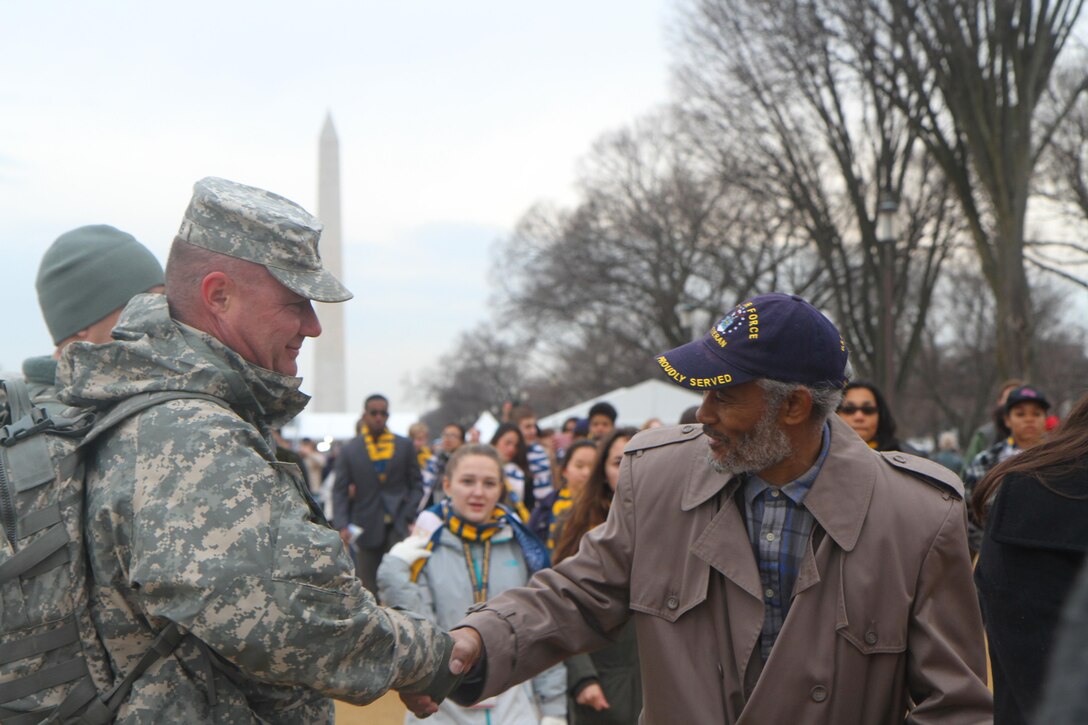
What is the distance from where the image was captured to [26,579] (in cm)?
245

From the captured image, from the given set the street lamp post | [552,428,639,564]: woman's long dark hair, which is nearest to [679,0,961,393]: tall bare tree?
the street lamp post

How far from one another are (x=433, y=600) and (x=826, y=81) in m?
17.5

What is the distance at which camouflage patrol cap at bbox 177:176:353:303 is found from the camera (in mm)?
2727

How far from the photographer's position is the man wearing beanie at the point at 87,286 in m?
3.99

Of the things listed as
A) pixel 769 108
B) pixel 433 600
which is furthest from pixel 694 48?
pixel 433 600

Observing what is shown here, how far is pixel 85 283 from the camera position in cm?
399

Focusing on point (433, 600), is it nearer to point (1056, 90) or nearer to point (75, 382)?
point (75, 382)

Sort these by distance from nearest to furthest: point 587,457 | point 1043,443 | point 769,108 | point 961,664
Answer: point 1043,443
point 961,664
point 587,457
point 769,108

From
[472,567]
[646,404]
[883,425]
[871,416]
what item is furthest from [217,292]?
[646,404]

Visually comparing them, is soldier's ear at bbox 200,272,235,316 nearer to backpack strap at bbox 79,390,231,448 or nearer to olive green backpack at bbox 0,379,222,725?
backpack strap at bbox 79,390,231,448

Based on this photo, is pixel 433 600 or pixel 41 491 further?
pixel 433 600

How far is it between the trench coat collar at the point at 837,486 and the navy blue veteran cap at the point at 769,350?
0.19 meters

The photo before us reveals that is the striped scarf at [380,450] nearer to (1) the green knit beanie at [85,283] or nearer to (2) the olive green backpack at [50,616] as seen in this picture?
(1) the green knit beanie at [85,283]

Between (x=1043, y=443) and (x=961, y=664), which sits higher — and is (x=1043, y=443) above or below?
above
